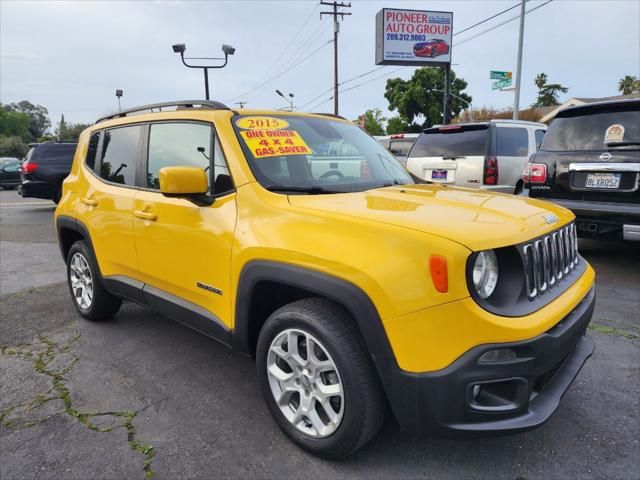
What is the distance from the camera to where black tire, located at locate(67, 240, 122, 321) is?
3893 millimetres

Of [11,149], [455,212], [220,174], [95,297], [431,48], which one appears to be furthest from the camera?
[11,149]

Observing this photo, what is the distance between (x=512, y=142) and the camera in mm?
7457

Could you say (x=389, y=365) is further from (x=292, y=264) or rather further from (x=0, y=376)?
(x=0, y=376)

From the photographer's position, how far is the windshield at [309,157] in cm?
269

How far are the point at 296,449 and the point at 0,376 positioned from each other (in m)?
2.18

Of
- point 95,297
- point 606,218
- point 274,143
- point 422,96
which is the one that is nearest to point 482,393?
point 274,143

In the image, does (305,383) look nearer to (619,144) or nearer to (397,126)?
(619,144)

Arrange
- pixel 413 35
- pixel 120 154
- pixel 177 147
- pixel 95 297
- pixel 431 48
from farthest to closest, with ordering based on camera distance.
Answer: pixel 413 35, pixel 431 48, pixel 95 297, pixel 120 154, pixel 177 147

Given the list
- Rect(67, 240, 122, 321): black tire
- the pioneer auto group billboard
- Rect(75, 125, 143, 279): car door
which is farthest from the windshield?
the pioneer auto group billboard

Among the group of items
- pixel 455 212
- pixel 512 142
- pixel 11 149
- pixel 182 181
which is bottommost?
pixel 455 212

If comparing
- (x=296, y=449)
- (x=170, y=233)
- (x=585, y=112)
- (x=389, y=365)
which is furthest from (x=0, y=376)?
(x=585, y=112)

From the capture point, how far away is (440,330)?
6.07 feet

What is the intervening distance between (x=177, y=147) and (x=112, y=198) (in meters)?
0.81

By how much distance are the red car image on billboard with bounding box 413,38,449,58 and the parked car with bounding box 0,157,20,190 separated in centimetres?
2080
